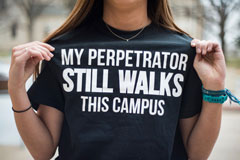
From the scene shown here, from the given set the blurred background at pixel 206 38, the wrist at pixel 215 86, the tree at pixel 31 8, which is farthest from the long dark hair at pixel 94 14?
the tree at pixel 31 8

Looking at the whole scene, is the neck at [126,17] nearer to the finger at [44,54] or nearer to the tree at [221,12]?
the finger at [44,54]

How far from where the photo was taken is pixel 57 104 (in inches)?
52.3

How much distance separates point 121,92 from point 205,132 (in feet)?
1.31

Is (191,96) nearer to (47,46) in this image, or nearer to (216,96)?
(216,96)

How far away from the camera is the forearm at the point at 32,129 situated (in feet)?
4.08

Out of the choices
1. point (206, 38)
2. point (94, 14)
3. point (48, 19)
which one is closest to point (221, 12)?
point (206, 38)

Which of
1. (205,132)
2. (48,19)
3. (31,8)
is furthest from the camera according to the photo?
(48,19)

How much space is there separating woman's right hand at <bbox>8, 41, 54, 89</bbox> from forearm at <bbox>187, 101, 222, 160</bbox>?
684mm

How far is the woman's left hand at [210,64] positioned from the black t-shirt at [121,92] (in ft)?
0.16

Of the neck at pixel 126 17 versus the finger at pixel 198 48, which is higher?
the neck at pixel 126 17

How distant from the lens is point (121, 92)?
49.3 inches

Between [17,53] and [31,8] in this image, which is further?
[31,8]

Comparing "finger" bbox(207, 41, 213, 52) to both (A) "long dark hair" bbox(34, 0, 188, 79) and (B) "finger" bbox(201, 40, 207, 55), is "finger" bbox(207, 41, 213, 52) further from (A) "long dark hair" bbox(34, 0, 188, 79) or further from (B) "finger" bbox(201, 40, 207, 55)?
(A) "long dark hair" bbox(34, 0, 188, 79)

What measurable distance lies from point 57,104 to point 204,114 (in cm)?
63
